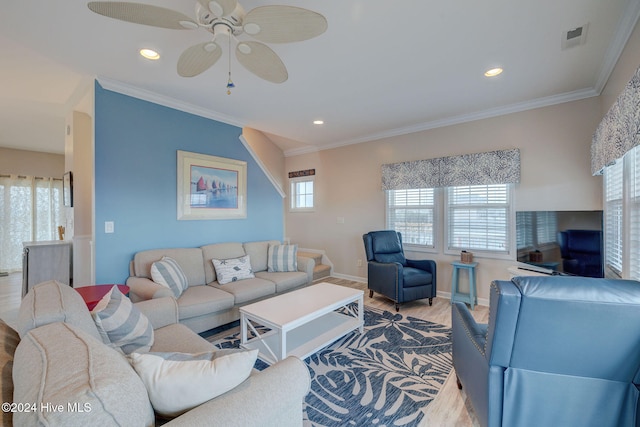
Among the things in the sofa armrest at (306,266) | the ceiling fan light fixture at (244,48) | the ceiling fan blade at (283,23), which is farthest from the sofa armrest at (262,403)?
the sofa armrest at (306,266)

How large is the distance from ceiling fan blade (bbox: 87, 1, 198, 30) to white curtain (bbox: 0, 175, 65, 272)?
585 cm

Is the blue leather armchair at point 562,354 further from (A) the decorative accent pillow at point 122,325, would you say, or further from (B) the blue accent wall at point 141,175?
(B) the blue accent wall at point 141,175

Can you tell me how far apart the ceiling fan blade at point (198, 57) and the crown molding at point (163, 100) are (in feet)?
4.64

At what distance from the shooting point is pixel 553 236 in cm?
283

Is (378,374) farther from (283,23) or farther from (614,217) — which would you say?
(614,217)

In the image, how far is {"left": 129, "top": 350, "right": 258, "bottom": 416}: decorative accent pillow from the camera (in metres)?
0.90

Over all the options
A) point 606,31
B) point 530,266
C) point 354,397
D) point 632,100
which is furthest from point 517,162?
point 354,397

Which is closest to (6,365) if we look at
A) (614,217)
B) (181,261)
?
(181,261)

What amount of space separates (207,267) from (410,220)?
9.87 feet

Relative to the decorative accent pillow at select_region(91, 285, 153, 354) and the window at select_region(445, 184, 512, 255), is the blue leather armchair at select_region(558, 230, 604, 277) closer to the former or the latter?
the window at select_region(445, 184, 512, 255)

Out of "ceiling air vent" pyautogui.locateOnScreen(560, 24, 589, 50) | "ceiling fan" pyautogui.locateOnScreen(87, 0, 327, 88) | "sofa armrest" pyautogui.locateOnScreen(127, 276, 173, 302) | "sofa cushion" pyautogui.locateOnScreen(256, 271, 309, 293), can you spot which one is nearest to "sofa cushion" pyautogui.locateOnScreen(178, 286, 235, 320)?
"sofa armrest" pyautogui.locateOnScreen(127, 276, 173, 302)

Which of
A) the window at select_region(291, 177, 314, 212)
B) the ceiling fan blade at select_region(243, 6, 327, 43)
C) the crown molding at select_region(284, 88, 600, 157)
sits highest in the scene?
the crown molding at select_region(284, 88, 600, 157)

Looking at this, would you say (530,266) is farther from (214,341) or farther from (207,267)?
(207,267)

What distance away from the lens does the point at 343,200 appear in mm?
5031
